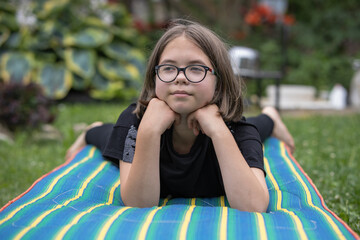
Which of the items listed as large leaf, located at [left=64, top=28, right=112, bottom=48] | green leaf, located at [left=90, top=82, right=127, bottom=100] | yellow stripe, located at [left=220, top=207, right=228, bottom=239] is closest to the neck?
yellow stripe, located at [left=220, top=207, right=228, bottom=239]

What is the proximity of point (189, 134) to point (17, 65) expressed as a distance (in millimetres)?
6870

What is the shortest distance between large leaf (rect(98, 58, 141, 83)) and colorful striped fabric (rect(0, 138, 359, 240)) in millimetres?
6408

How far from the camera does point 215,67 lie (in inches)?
84.0

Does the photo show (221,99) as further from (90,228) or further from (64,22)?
(64,22)

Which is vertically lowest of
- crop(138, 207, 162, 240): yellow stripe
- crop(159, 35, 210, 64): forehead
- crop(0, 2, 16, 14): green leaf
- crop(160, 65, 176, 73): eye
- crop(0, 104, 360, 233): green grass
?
crop(0, 104, 360, 233): green grass

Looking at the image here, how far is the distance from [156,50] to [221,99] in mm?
443

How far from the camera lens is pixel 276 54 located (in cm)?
1188

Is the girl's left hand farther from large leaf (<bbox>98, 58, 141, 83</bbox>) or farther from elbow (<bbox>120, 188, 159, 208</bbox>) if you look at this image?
large leaf (<bbox>98, 58, 141, 83</bbox>)

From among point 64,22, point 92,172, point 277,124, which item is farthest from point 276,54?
point 92,172

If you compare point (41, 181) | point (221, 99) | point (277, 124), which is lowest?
point (41, 181)

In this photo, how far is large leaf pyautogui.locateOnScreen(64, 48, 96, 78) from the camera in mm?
8219

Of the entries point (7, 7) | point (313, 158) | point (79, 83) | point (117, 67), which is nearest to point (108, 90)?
point (79, 83)

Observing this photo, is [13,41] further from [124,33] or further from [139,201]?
[139,201]

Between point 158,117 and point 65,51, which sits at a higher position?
point 65,51
